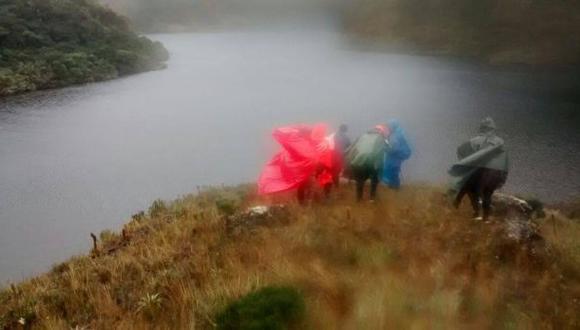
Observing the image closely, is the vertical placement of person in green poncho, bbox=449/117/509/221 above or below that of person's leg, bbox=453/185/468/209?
above

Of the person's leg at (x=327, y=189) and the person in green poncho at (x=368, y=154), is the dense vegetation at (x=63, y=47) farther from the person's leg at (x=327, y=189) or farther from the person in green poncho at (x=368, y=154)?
the person in green poncho at (x=368, y=154)

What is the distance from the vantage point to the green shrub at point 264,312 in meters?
5.24

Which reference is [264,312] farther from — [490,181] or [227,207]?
[227,207]

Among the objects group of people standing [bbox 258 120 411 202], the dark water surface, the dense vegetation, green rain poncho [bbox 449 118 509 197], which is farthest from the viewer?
the dense vegetation

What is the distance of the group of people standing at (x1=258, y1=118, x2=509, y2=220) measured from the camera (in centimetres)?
970

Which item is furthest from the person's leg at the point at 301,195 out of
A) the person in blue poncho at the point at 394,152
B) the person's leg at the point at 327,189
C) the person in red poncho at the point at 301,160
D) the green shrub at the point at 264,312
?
the green shrub at the point at 264,312

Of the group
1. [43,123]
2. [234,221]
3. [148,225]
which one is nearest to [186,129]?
[43,123]

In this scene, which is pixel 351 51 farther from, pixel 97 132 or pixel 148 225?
pixel 148 225

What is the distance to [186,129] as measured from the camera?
32.6 m

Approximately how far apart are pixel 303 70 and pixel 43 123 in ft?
98.0

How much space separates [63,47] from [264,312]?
2226 inches

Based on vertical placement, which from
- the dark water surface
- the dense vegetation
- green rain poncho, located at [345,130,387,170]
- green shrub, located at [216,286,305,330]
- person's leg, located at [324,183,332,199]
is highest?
the dense vegetation

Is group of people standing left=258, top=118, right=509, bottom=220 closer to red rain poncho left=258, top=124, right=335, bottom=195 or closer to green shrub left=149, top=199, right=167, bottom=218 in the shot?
red rain poncho left=258, top=124, right=335, bottom=195

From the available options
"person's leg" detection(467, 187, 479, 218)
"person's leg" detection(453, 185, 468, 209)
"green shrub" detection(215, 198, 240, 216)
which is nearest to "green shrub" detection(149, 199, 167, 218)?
"green shrub" detection(215, 198, 240, 216)
